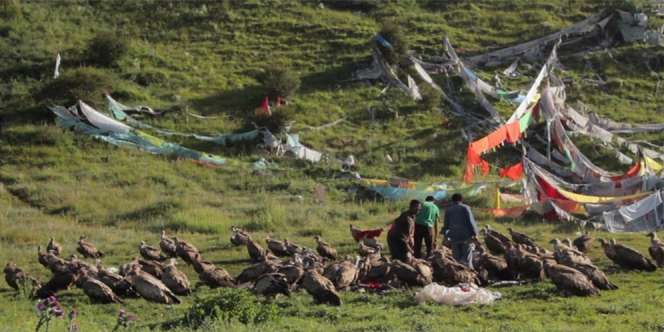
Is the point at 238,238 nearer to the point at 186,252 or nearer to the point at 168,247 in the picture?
the point at 168,247

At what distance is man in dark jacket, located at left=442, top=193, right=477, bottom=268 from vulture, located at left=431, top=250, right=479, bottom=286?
1.49 m

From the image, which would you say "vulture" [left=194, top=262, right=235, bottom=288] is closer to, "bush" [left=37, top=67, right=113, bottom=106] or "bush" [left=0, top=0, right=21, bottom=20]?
"bush" [left=37, top=67, right=113, bottom=106]

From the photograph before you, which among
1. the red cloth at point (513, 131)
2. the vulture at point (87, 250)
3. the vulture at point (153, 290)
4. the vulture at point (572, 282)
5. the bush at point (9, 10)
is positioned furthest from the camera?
the bush at point (9, 10)

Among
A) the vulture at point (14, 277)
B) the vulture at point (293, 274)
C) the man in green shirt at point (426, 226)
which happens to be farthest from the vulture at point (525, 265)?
the vulture at point (14, 277)

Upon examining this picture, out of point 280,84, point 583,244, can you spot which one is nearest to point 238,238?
point 583,244

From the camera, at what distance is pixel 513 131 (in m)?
28.9

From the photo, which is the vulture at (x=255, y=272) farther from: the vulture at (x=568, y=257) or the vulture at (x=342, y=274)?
the vulture at (x=568, y=257)

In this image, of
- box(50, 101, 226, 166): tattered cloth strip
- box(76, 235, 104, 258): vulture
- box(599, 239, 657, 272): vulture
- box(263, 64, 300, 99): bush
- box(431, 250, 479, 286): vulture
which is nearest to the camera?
box(431, 250, 479, 286): vulture

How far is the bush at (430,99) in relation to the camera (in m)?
36.8

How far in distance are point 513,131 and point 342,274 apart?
16.4m

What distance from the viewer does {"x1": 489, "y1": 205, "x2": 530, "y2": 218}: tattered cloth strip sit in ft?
77.5

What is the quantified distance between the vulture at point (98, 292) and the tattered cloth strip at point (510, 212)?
42.7ft

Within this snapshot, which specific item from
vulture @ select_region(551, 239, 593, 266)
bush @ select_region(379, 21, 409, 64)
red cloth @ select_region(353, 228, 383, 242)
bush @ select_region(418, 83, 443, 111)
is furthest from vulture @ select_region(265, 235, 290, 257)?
bush @ select_region(379, 21, 409, 64)

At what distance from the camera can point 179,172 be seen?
28547 mm
